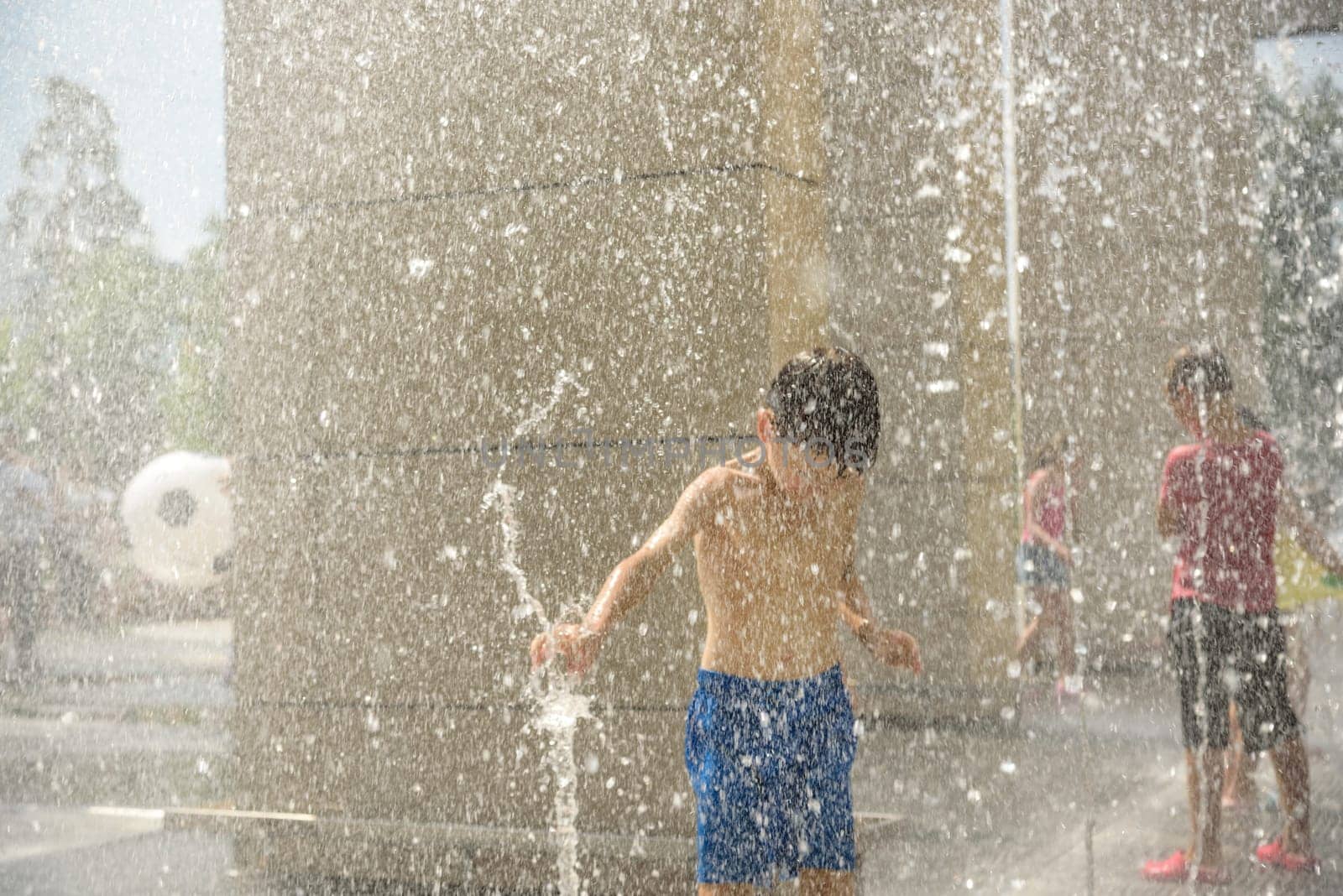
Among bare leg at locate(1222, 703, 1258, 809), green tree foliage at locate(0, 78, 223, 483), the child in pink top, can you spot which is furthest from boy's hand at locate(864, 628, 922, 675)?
green tree foliage at locate(0, 78, 223, 483)

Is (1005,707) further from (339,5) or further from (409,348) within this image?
(339,5)

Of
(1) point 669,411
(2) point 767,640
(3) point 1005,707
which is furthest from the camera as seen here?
(3) point 1005,707

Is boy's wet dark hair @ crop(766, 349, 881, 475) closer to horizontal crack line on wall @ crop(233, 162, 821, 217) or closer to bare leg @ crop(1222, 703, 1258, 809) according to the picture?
horizontal crack line on wall @ crop(233, 162, 821, 217)

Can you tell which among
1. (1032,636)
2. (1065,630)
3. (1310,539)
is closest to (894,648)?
(1310,539)

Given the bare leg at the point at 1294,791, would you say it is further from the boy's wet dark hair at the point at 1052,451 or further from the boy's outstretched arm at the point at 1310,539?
the boy's wet dark hair at the point at 1052,451

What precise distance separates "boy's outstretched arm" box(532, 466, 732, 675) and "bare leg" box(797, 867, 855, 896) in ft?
2.07

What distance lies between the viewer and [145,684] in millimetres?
9578

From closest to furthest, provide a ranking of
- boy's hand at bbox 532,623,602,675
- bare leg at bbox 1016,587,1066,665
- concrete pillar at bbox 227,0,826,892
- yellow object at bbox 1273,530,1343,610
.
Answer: boy's hand at bbox 532,623,602,675, concrete pillar at bbox 227,0,826,892, yellow object at bbox 1273,530,1343,610, bare leg at bbox 1016,587,1066,665

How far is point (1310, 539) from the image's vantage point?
446cm

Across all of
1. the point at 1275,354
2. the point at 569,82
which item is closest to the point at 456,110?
the point at 569,82

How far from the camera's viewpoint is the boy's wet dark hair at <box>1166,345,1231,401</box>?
4.29m

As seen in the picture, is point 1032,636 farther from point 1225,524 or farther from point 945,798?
point 1225,524

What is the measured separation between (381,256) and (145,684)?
5929 millimetres

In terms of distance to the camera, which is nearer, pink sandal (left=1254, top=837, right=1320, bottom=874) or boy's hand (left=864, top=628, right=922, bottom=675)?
boy's hand (left=864, top=628, right=922, bottom=675)
